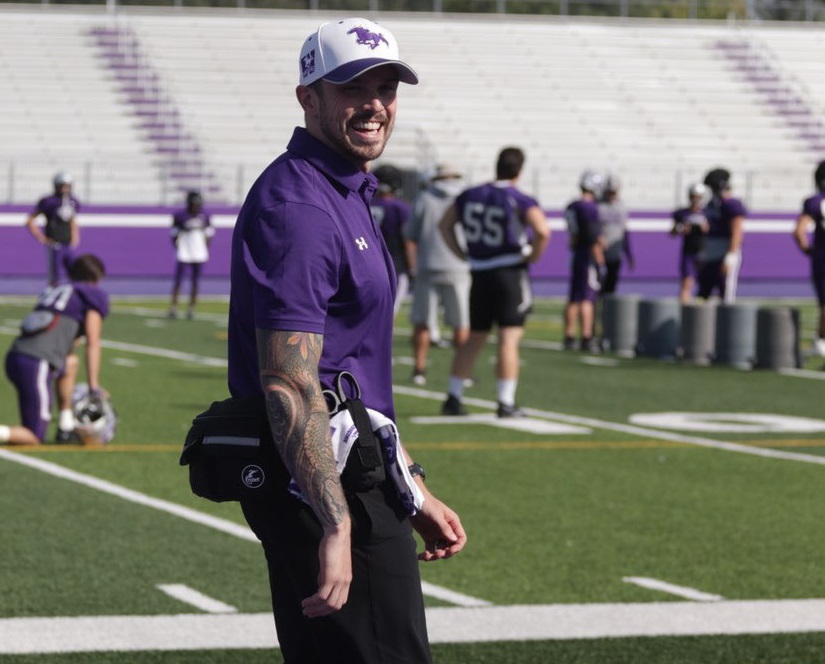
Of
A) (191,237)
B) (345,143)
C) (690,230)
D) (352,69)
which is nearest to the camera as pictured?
(352,69)

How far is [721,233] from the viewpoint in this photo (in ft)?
68.2

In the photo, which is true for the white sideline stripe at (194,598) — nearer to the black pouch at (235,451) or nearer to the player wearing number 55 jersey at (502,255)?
the black pouch at (235,451)

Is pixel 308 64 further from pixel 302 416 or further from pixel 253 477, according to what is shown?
pixel 253 477

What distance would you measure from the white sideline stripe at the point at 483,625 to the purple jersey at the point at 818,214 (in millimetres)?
11659

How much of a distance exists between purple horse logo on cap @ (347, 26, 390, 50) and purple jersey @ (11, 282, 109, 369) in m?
7.75

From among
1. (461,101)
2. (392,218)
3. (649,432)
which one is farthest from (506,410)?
(461,101)

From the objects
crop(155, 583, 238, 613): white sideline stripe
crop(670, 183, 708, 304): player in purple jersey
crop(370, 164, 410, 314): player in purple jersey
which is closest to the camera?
crop(155, 583, 238, 613): white sideline stripe

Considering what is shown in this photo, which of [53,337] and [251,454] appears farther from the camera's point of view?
[53,337]

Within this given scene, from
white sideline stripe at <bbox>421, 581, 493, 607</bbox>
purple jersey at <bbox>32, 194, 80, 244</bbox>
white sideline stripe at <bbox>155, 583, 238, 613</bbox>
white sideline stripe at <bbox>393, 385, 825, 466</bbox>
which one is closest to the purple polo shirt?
white sideline stripe at <bbox>155, 583, 238, 613</bbox>

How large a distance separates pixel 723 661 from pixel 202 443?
3.01 meters

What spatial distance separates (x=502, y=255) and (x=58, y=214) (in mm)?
13176

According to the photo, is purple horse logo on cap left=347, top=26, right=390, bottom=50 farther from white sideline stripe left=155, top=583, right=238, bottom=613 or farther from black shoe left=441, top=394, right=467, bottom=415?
black shoe left=441, top=394, right=467, bottom=415

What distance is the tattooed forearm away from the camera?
370cm

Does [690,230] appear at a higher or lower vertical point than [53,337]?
lower
